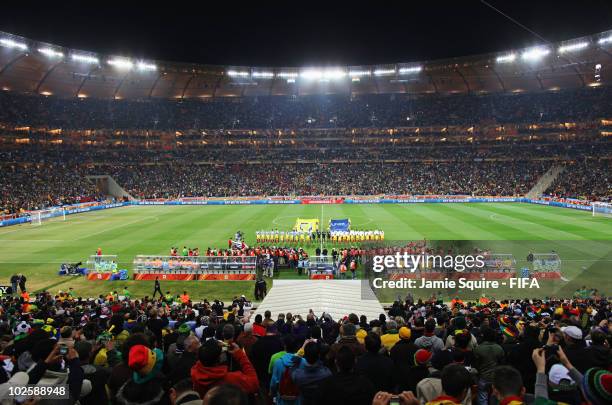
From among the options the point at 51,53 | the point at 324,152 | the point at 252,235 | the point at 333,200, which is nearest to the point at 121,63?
Answer: the point at 51,53

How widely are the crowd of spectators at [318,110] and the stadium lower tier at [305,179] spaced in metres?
12.1

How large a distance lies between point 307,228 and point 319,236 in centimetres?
121

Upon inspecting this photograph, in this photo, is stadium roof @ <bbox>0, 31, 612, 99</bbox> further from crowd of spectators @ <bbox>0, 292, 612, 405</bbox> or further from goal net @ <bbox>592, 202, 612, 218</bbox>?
crowd of spectators @ <bbox>0, 292, 612, 405</bbox>

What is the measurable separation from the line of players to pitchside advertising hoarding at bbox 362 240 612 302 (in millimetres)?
9625

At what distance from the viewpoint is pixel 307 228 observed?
114ft

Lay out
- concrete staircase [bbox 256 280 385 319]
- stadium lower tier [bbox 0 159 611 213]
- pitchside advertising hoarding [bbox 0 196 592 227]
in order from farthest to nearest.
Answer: stadium lower tier [bbox 0 159 611 213], pitchside advertising hoarding [bbox 0 196 592 227], concrete staircase [bbox 256 280 385 319]

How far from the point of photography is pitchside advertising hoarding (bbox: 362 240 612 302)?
19.4 metres

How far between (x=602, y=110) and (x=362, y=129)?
153 feet

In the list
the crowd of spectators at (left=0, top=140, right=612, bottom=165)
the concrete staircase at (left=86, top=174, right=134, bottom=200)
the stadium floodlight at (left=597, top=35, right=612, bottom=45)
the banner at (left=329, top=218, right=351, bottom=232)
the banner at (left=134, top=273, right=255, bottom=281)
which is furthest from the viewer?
the crowd of spectators at (left=0, top=140, right=612, bottom=165)

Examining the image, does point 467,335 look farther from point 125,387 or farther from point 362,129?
point 362,129

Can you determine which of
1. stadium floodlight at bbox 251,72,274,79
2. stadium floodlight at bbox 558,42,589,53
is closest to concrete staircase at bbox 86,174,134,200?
stadium floodlight at bbox 251,72,274,79

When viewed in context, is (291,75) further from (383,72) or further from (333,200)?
(333,200)

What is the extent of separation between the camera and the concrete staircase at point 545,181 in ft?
228

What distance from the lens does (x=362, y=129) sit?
9562 cm
